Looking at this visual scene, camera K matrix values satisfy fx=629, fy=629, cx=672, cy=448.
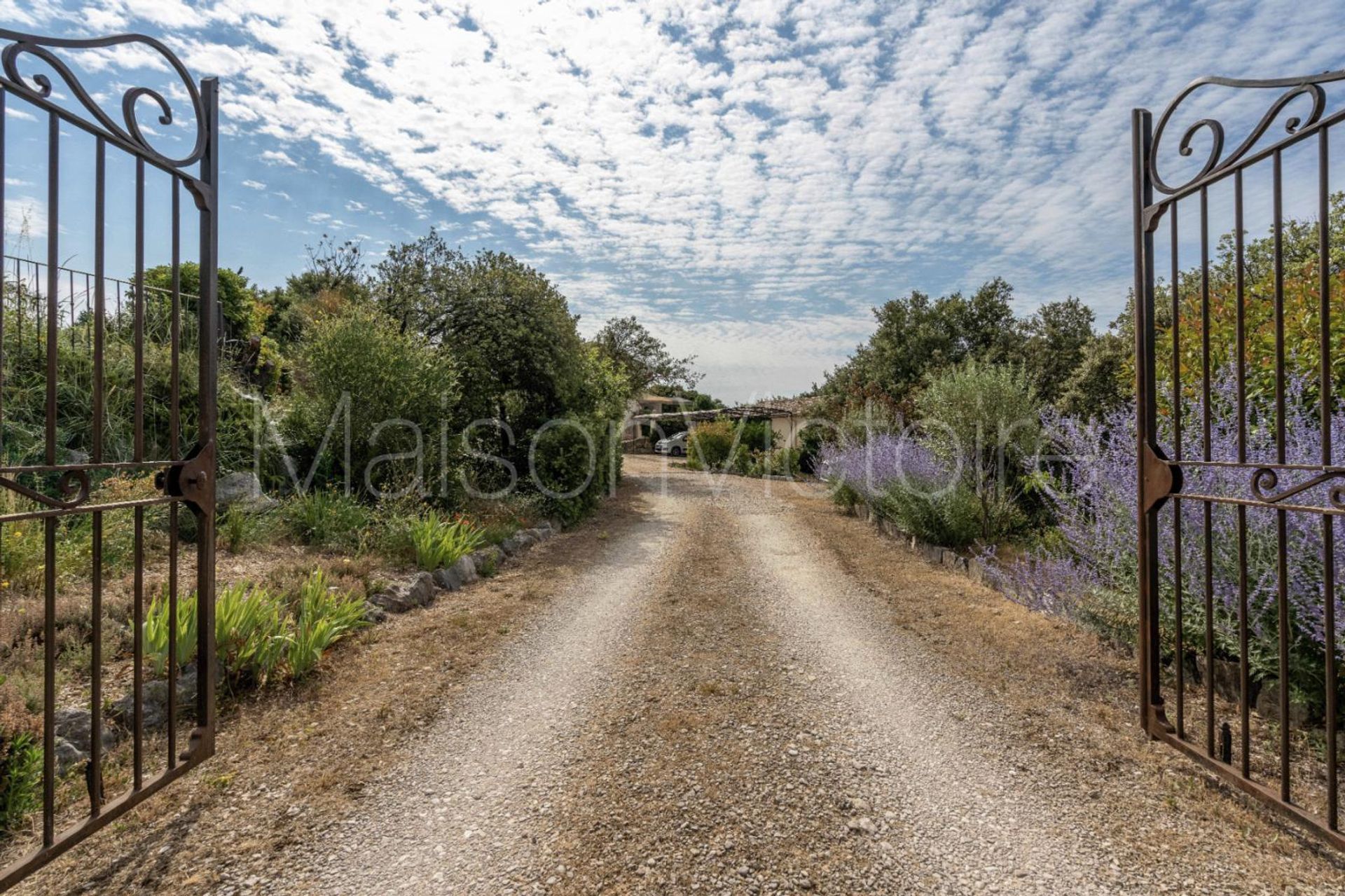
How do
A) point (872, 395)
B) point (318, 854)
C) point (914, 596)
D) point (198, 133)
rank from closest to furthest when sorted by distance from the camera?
point (318, 854) → point (198, 133) → point (914, 596) → point (872, 395)

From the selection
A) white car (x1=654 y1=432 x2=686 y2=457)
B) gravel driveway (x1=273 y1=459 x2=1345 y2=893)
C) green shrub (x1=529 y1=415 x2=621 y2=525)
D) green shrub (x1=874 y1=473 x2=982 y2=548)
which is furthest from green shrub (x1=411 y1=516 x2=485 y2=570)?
white car (x1=654 y1=432 x2=686 y2=457)

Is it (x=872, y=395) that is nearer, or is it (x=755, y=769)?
(x=755, y=769)

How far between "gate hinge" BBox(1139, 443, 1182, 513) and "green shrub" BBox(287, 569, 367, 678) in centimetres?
468

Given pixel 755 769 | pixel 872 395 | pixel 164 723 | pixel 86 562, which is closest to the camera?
pixel 755 769

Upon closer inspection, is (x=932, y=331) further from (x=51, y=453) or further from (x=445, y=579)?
(x=51, y=453)

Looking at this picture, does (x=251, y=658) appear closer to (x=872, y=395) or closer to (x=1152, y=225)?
(x=1152, y=225)

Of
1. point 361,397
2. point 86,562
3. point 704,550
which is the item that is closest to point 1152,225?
point 704,550

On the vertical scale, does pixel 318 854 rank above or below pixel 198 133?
below

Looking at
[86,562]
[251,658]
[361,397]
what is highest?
[361,397]

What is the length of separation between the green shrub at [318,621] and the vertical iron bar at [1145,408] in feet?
15.2

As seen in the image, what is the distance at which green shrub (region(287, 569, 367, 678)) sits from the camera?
12.6 ft

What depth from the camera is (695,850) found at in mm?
2412

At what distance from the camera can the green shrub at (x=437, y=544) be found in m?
6.32

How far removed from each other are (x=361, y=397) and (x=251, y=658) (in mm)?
A: 5319
